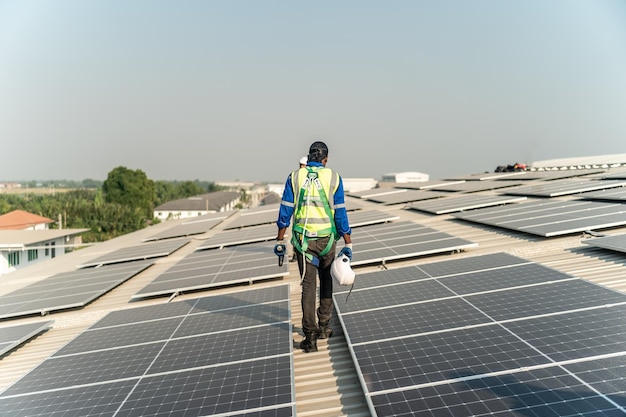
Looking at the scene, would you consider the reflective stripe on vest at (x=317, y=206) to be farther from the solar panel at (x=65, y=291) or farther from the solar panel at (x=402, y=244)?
the solar panel at (x=65, y=291)

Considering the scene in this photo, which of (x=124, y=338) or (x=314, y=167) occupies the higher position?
(x=314, y=167)

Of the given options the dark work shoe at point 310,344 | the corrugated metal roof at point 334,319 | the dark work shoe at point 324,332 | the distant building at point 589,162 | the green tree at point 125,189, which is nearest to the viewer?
the corrugated metal roof at point 334,319

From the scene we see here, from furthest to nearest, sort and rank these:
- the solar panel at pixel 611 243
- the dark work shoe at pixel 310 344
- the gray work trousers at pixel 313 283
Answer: the solar panel at pixel 611 243 → the dark work shoe at pixel 310 344 → the gray work trousers at pixel 313 283

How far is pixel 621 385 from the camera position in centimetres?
343

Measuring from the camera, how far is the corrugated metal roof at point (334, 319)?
4.81m

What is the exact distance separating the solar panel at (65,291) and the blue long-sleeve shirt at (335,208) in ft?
22.5

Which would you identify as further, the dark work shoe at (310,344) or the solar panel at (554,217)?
the solar panel at (554,217)

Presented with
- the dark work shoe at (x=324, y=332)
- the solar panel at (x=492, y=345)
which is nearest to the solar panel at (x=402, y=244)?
the solar panel at (x=492, y=345)

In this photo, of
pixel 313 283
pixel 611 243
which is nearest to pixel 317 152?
pixel 313 283

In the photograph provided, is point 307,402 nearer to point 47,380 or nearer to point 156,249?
point 47,380

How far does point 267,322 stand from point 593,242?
7.27 metres

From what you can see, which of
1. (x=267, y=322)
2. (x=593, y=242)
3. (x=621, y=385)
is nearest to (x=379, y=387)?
(x=621, y=385)

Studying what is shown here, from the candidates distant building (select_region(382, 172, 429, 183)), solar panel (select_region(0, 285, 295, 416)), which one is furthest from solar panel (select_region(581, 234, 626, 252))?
distant building (select_region(382, 172, 429, 183))

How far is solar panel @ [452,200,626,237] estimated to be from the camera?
10.2 meters
